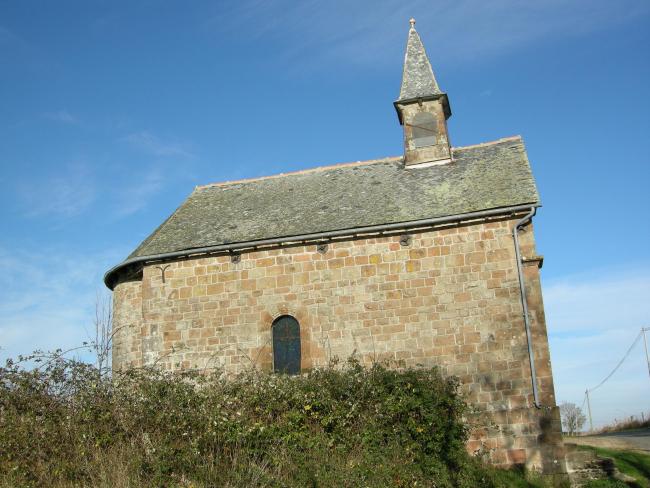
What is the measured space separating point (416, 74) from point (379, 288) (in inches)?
341

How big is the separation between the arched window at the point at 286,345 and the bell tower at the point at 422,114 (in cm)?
643

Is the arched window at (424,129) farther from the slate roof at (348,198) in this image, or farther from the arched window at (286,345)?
the arched window at (286,345)

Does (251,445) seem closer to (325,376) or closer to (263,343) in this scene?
(325,376)

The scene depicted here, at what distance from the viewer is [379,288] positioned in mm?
15914

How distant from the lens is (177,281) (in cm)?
1725

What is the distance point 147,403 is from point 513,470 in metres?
8.01

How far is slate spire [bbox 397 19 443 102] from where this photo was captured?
67.2ft

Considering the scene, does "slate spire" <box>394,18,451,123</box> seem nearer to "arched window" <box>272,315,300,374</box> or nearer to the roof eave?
the roof eave

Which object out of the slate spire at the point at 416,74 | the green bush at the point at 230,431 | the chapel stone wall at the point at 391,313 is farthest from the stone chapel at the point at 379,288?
the slate spire at the point at 416,74

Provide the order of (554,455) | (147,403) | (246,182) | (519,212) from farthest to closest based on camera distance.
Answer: (246,182)
(519,212)
(554,455)
(147,403)

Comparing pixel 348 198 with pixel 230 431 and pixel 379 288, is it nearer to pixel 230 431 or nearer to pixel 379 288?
pixel 379 288

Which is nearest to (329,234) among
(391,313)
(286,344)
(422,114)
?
(391,313)

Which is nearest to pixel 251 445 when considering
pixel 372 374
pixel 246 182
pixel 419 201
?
pixel 372 374

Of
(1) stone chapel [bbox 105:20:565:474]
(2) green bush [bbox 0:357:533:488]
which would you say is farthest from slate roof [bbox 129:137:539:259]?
(2) green bush [bbox 0:357:533:488]
